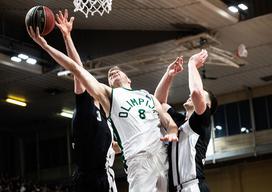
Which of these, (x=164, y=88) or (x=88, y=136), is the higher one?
(x=164, y=88)

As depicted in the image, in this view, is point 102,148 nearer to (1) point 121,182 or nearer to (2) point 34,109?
(2) point 34,109

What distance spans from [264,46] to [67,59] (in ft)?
38.6

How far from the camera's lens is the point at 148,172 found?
5.38 meters

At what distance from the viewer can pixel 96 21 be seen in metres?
14.7

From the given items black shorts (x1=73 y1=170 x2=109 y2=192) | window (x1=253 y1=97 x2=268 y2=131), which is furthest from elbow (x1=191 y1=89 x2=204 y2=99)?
window (x1=253 y1=97 x2=268 y2=131)

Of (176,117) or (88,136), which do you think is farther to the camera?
(176,117)

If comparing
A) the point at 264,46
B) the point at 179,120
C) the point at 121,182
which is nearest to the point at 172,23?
the point at 264,46

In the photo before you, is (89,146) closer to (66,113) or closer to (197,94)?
(197,94)

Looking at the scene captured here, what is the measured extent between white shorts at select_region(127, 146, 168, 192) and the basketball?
1575 mm

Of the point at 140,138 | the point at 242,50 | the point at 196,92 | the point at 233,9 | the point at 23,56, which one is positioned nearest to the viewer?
the point at 196,92

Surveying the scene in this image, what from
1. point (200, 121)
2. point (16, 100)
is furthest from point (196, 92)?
point (16, 100)

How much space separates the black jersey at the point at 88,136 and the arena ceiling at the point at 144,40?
26.0 ft

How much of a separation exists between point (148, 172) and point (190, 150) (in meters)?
0.51

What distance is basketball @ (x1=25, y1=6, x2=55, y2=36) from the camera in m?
5.60
